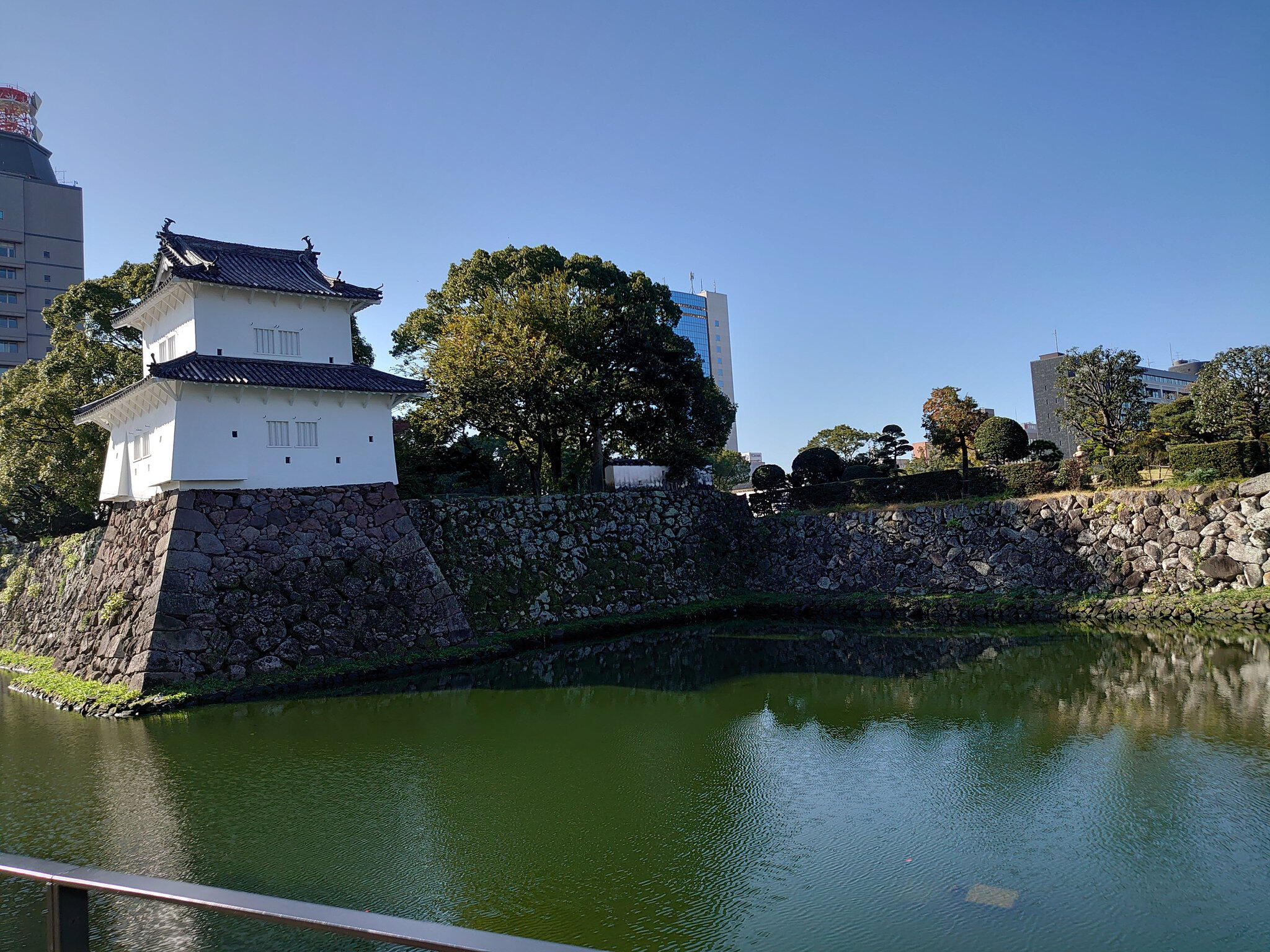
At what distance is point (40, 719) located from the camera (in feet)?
43.3

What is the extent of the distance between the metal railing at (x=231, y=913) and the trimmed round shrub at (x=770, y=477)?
85.5 feet

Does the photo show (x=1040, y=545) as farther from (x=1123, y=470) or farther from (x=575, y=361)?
(x=575, y=361)

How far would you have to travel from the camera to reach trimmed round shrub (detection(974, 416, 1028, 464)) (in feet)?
76.3

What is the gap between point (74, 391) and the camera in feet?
68.1

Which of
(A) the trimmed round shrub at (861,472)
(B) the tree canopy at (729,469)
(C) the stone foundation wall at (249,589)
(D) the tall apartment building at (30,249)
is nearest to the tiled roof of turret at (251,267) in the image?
(C) the stone foundation wall at (249,589)

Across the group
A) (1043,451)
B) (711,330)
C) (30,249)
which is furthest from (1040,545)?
(711,330)

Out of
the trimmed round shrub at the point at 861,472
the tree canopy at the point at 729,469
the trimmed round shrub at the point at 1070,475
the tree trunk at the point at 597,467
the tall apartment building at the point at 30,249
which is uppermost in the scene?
the tall apartment building at the point at 30,249

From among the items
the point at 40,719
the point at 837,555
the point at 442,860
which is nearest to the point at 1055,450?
the point at 837,555

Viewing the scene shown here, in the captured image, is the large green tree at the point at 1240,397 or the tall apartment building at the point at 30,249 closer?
the large green tree at the point at 1240,397

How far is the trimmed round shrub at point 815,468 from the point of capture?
86.9 feet

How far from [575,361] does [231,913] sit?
21021 millimetres

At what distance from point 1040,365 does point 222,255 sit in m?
65.8

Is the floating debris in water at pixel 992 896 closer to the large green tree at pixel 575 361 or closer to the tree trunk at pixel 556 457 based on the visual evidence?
the large green tree at pixel 575 361

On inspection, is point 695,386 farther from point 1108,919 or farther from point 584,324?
point 1108,919
